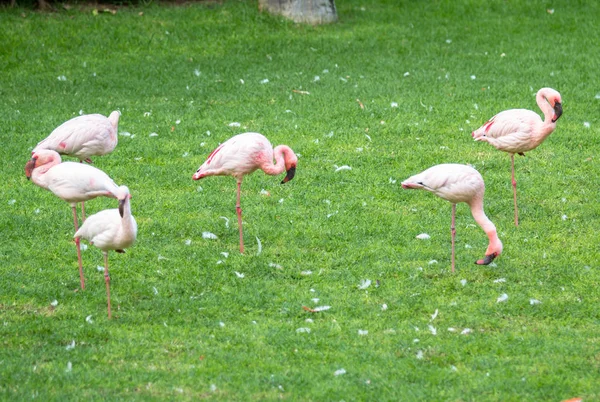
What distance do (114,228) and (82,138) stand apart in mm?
2060

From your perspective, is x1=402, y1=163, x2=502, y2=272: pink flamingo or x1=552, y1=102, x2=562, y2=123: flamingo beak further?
x1=552, y1=102, x2=562, y2=123: flamingo beak

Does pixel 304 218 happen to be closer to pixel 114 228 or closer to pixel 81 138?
pixel 81 138

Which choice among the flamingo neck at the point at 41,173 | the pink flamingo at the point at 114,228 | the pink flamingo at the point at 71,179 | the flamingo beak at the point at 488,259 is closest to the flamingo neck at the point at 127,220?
the pink flamingo at the point at 114,228

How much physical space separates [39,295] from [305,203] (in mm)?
2888

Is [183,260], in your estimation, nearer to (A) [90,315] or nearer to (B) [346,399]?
(A) [90,315]

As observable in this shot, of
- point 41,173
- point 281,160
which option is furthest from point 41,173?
point 281,160

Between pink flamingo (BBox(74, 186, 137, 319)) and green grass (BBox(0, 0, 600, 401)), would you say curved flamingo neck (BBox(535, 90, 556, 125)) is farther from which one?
pink flamingo (BBox(74, 186, 137, 319))

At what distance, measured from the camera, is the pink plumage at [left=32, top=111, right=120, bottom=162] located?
317 inches

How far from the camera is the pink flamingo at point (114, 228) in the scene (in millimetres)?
6156

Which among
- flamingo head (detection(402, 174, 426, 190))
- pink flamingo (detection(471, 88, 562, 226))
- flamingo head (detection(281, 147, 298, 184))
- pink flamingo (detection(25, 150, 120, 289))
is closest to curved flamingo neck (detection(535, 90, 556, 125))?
pink flamingo (detection(471, 88, 562, 226))

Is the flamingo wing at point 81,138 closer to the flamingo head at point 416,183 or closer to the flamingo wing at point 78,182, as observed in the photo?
the flamingo wing at point 78,182

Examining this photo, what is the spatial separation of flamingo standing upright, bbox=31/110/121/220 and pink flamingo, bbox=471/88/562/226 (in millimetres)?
3498

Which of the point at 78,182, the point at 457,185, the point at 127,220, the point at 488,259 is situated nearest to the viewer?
the point at 127,220

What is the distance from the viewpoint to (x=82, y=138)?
8094 millimetres
